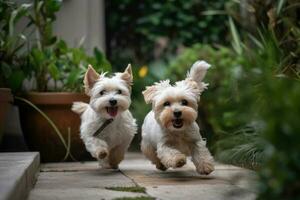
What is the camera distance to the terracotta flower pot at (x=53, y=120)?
600 cm

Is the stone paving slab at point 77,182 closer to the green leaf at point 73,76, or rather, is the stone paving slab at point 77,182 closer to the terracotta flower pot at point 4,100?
the terracotta flower pot at point 4,100

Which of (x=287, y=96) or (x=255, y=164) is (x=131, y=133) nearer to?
(x=255, y=164)

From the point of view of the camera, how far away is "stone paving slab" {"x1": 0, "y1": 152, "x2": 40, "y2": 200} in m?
3.04

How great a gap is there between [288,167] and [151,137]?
3.14 metres

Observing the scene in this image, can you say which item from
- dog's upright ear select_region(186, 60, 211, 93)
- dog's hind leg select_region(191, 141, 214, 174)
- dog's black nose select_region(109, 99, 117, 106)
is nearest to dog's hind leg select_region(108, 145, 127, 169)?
dog's black nose select_region(109, 99, 117, 106)

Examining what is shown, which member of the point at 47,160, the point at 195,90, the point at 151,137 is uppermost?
the point at 195,90

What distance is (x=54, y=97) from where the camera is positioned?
5.99 metres

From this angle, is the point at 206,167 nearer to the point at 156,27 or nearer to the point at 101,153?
the point at 101,153

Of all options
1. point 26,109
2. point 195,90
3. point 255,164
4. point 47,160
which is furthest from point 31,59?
point 255,164

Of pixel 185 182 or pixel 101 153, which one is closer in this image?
pixel 185 182

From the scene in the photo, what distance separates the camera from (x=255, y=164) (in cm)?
473

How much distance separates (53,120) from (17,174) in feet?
8.40

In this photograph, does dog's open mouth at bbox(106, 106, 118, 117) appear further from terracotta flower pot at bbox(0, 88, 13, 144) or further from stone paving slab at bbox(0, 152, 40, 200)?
terracotta flower pot at bbox(0, 88, 13, 144)

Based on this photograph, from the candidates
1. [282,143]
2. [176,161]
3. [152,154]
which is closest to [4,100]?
[152,154]
